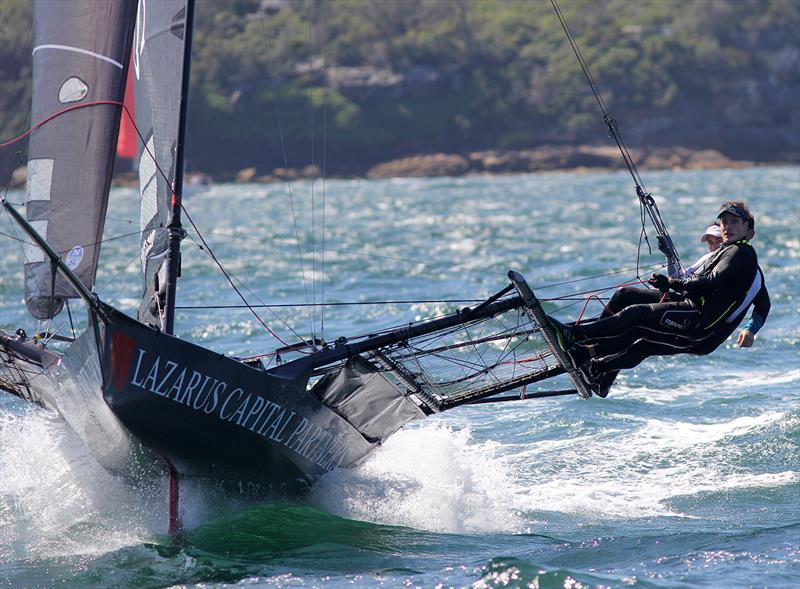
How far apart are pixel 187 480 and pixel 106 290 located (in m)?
11.5

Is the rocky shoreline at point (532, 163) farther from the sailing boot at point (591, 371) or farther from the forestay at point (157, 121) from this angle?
the sailing boot at point (591, 371)

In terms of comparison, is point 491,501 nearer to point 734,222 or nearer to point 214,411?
point 214,411

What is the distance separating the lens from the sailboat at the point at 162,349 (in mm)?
6125

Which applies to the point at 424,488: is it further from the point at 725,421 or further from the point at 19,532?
the point at 725,421

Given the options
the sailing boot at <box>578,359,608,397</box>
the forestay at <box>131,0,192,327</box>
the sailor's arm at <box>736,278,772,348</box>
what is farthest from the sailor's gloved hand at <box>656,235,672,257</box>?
the forestay at <box>131,0,192,327</box>

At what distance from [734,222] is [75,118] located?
3.97 metres

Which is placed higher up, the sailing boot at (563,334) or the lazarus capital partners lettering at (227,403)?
the sailing boot at (563,334)

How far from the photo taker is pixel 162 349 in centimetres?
604

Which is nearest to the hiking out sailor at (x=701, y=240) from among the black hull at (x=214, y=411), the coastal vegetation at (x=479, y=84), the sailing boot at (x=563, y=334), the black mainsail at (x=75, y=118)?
the sailing boot at (x=563, y=334)

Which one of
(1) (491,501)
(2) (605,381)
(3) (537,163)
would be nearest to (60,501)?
(1) (491,501)

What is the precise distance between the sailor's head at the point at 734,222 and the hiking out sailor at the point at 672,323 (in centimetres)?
8

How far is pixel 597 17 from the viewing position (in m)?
76.6

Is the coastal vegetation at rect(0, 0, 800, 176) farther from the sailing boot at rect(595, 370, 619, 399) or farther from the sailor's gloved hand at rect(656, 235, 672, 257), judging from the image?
the sailing boot at rect(595, 370, 619, 399)

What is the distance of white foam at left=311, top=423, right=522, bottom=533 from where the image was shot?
699cm
